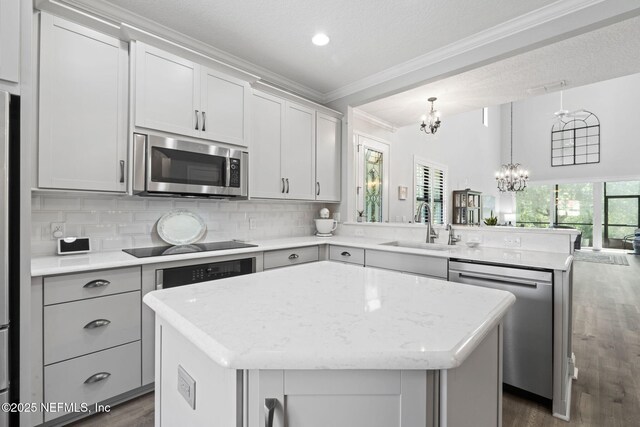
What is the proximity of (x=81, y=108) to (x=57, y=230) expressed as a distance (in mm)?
837

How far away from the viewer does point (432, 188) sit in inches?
237

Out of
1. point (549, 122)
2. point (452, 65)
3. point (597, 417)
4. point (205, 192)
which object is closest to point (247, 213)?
point (205, 192)

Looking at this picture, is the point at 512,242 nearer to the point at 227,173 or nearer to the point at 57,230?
the point at 227,173

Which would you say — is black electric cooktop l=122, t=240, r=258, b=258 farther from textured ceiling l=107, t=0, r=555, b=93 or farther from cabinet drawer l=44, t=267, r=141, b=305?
textured ceiling l=107, t=0, r=555, b=93

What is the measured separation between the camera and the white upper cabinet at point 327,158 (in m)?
3.59

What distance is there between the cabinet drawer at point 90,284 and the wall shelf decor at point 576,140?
37.8ft

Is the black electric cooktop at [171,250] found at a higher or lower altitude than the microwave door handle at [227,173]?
lower

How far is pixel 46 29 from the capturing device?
186 centimetres

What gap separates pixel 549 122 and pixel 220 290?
12280mm

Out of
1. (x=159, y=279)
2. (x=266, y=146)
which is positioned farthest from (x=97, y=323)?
(x=266, y=146)

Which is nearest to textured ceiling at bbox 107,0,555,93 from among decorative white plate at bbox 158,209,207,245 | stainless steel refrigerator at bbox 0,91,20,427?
stainless steel refrigerator at bbox 0,91,20,427

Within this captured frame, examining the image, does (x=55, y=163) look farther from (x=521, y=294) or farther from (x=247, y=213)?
(x=521, y=294)

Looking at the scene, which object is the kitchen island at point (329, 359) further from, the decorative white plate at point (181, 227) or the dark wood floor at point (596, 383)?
the decorative white plate at point (181, 227)

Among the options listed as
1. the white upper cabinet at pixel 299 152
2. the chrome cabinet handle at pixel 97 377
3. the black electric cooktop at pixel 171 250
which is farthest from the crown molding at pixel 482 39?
the chrome cabinet handle at pixel 97 377
